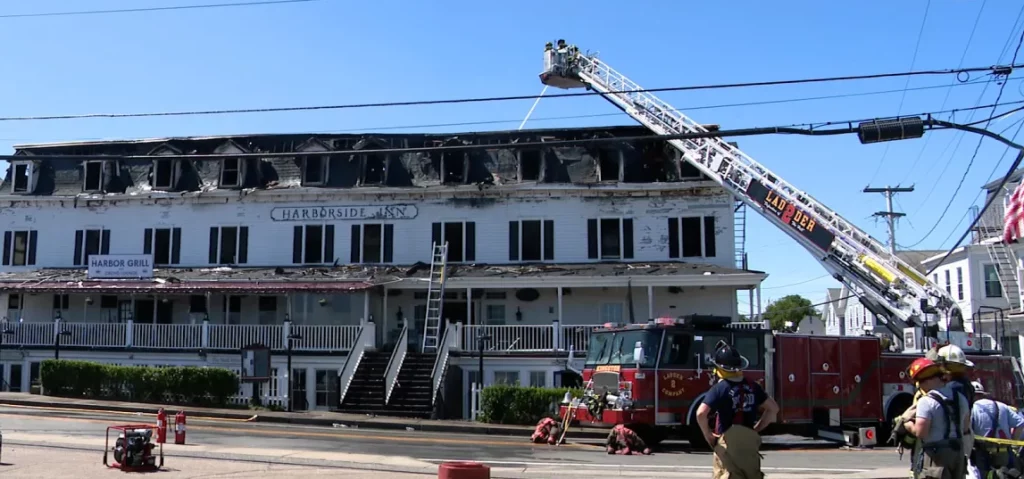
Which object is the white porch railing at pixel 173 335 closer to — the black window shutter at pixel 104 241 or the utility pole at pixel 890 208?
the black window shutter at pixel 104 241

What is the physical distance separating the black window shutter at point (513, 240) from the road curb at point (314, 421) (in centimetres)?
922

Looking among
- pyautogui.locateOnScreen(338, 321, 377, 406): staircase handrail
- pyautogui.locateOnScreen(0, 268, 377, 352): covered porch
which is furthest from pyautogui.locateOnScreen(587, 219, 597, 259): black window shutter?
pyautogui.locateOnScreen(338, 321, 377, 406): staircase handrail

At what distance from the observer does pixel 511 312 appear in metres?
30.7

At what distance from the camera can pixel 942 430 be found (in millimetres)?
7355

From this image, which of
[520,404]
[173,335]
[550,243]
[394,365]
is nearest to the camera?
[520,404]

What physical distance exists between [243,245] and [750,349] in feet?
65.9

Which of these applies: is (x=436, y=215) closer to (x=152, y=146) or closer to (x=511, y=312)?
(x=511, y=312)

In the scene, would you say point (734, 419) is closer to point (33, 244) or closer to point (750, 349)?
point (750, 349)

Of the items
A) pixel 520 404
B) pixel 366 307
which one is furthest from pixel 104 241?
pixel 520 404

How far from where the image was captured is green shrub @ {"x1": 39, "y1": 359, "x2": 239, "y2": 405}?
2652cm

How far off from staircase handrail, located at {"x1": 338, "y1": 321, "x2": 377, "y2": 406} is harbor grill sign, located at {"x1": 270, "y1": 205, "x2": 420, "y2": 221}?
4.65 meters

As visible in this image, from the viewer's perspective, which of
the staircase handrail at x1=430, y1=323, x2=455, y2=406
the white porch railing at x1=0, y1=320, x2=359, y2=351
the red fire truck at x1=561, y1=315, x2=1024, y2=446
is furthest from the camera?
the white porch railing at x1=0, y1=320, x2=359, y2=351

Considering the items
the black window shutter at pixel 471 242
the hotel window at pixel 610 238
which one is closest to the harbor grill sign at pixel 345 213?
the black window shutter at pixel 471 242

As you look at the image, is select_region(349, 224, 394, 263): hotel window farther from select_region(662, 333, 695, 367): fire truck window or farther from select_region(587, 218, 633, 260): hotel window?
select_region(662, 333, 695, 367): fire truck window
